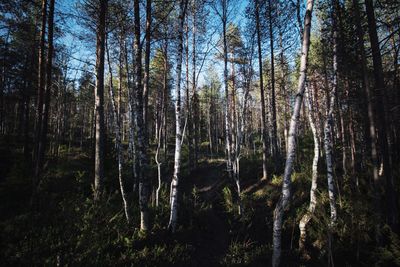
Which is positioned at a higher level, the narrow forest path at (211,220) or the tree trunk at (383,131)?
the tree trunk at (383,131)

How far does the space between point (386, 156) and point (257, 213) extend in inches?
234

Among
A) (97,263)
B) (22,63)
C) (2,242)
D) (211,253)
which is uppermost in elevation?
(22,63)

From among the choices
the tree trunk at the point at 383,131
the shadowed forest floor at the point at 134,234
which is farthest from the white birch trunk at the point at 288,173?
the tree trunk at the point at 383,131

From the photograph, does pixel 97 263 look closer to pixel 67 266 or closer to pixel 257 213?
pixel 67 266

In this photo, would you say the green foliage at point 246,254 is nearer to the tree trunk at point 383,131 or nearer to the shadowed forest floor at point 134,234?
the shadowed forest floor at point 134,234

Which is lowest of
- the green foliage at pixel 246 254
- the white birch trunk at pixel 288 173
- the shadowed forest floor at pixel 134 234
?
the green foliage at pixel 246 254

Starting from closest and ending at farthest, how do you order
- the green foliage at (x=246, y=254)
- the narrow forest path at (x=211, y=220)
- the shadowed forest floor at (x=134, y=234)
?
the shadowed forest floor at (x=134, y=234), the green foliage at (x=246, y=254), the narrow forest path at (x=211, y=220)

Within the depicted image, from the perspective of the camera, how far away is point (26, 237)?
5.93m

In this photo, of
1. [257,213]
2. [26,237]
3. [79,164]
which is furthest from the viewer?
[79,164]

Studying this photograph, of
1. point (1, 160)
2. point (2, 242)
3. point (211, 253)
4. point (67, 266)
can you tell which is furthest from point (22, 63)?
point (211, 253)

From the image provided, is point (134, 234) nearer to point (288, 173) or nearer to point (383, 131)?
point (288, 173)

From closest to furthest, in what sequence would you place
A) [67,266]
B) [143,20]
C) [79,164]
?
1. [67,266]
2. [143,20]
3. [79,164]

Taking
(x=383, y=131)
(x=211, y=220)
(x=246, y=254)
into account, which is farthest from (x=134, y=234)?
(x=383, y=131)

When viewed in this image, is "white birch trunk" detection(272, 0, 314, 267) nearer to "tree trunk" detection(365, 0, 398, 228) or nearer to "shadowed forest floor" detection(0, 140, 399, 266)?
"shadowed forest floor" detection(0, 140, 399, 266)
